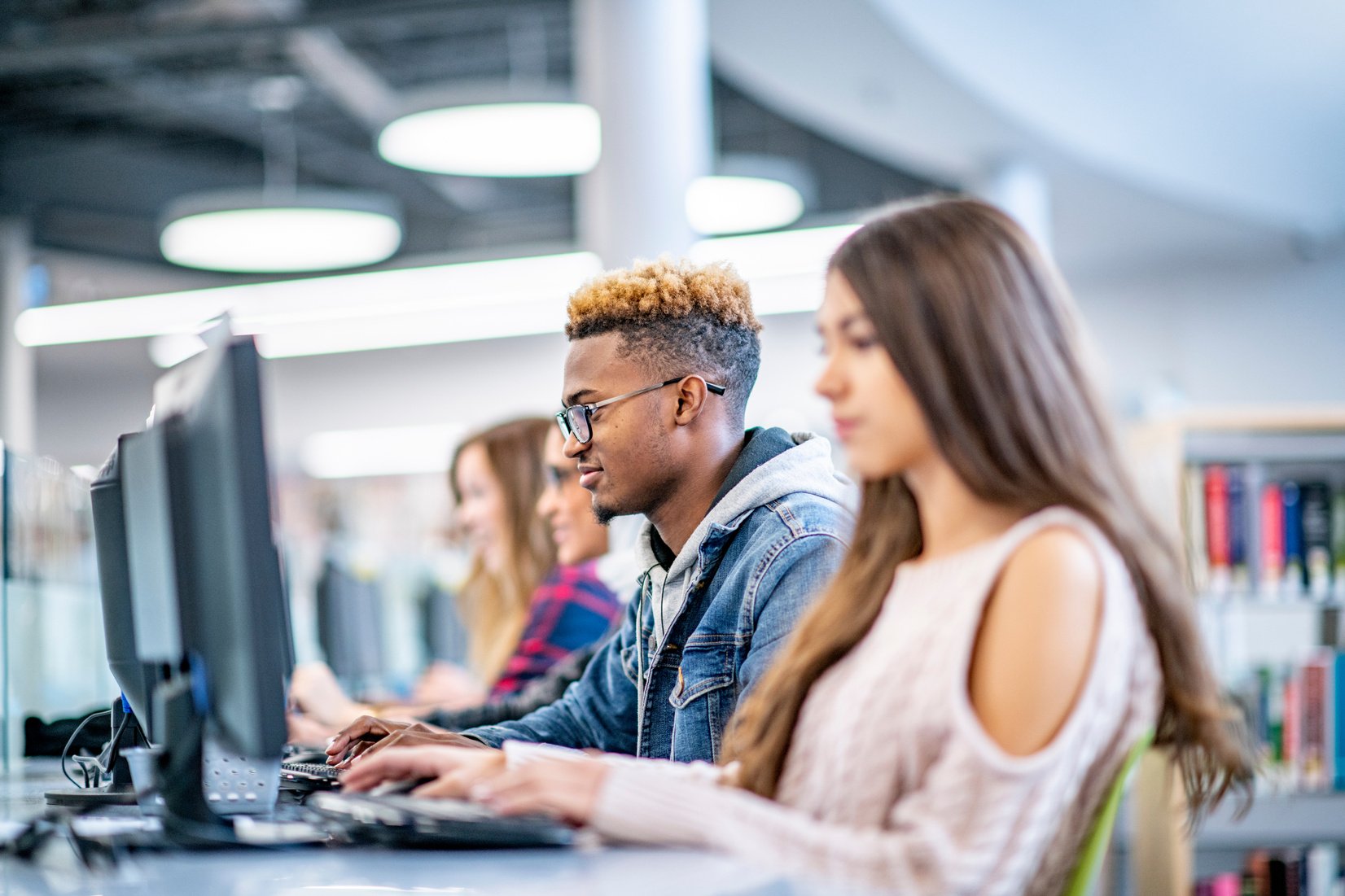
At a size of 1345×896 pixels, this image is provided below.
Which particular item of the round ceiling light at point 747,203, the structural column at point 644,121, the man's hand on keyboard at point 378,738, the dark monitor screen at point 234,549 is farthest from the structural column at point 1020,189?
the dark monitor screen at point 234,549

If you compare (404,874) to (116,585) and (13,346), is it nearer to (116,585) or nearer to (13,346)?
(116,585)

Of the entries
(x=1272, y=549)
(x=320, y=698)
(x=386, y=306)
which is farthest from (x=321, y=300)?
(x=1272, y=549)

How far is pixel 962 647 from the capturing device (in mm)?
1207

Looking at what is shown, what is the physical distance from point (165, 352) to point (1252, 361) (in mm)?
7902

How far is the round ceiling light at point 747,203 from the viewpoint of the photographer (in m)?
6.86

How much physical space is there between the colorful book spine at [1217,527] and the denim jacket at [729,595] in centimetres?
243

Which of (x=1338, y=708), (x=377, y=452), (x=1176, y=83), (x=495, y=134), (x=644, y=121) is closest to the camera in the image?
(x=1338, y=708)

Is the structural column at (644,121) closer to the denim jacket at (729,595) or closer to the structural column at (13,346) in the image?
the denim jacket at (729,595)

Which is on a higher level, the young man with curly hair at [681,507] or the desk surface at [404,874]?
the young man with curly hair at [681,507]

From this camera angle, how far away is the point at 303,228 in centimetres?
672

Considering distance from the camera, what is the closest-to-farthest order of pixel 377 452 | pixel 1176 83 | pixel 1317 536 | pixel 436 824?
pixel 436 824 < pixel 1317 536 < pixel 1176 83 < pixel 377 452

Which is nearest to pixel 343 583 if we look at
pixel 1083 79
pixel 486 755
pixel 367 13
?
pixel 367 13

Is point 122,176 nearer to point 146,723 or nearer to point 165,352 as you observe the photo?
point 165,352

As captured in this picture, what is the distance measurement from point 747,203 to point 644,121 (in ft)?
9.88
